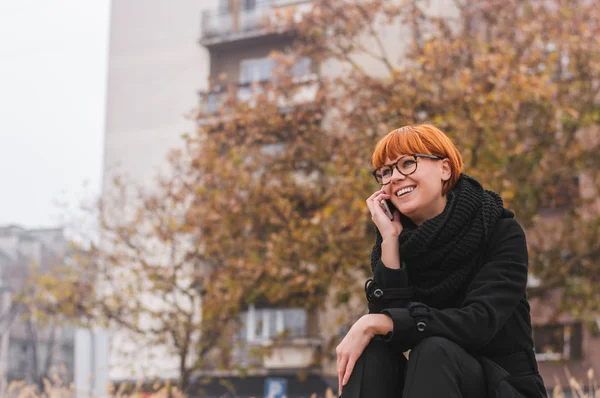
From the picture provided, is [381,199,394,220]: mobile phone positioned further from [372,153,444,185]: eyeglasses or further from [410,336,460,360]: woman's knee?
[410,336,460,360]: woman's knee

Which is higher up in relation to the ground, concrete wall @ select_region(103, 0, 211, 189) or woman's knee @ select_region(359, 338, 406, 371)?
concrete wall @ select_region(103, 0, 211, 189)

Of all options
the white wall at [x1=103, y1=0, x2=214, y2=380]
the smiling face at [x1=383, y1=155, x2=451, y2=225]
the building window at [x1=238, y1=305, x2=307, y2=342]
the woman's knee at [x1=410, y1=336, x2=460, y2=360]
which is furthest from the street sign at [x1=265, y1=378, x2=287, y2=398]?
the woman's knee at [x1=410, y1=336, x2=460, y2=360]

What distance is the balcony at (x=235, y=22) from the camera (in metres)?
26.5

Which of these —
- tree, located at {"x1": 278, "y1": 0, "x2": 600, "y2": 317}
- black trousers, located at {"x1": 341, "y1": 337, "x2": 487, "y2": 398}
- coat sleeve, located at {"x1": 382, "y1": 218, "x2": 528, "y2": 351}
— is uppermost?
tree, located at {"x1": 278, "y1": 0, "x2": 600, "y2": 317}

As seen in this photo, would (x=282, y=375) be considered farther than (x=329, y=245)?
Yes

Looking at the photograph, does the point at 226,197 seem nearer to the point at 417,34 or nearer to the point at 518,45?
the point at 417,34

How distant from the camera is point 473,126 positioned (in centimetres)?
1251

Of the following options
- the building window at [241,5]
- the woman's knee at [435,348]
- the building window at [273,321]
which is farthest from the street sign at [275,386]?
the woman's knee at [435,348]

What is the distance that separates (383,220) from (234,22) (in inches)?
979

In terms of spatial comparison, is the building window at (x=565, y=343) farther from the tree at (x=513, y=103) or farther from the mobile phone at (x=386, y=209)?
the mobile phone at (x=386, y=209)

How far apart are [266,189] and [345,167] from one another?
7.11ft

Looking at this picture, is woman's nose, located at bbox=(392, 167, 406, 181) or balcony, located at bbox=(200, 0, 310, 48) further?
balcony, located at bbox=(200, 0, 310, 48)

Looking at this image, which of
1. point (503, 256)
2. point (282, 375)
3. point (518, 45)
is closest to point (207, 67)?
point (282, 375)

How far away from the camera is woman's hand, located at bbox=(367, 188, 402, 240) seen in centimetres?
299
